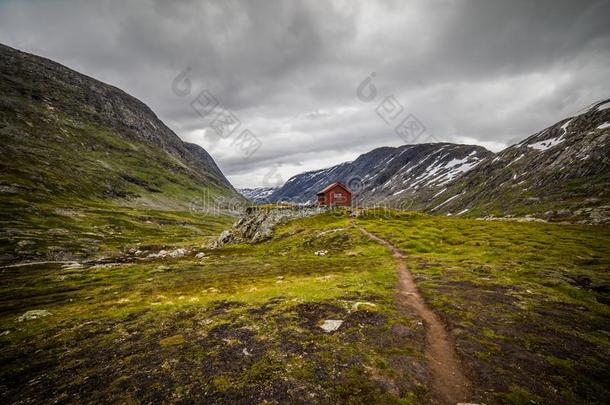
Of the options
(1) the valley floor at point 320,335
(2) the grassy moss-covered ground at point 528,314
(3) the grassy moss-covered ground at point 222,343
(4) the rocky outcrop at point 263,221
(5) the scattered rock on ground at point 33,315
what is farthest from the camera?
(4) the rocky outcrop at point 263,221

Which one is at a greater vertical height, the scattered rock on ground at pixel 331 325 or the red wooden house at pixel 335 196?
the red wooden house at pixel 335 196

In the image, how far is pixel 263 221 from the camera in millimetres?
94062

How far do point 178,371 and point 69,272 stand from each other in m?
56.1

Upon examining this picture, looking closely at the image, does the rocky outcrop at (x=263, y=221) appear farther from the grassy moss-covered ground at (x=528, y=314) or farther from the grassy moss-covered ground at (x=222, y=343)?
the grassy moss-covered ground at (x=222, y=343)

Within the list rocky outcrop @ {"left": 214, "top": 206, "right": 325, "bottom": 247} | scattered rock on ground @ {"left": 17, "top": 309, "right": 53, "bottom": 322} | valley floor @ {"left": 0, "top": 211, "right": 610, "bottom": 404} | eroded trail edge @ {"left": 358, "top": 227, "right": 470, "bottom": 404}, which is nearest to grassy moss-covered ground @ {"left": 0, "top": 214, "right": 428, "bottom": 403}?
valley floor @ {"left": 0, "top": 211, "right": 610, "bottom": 404}

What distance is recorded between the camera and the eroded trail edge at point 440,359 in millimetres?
12859

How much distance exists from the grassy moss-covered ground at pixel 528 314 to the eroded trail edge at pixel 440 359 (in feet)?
1.95

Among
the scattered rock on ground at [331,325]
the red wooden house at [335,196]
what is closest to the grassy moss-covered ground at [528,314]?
the scattered rock on ground at [331,325]

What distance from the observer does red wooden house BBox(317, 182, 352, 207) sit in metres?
110

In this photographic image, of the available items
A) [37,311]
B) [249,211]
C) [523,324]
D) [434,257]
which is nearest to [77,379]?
[37,311]

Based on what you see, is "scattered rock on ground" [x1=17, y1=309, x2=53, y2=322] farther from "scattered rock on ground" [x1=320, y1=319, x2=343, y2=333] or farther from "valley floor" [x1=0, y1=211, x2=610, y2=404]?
"scattered rock on ground" [x1=320, y1=319, x2=343, y2=333]

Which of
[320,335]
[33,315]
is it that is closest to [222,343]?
[320,335]

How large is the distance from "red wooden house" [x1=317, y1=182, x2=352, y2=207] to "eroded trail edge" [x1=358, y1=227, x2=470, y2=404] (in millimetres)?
84601

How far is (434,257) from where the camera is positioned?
44.1 metres
